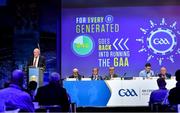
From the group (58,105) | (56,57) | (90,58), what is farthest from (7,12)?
(58,105)

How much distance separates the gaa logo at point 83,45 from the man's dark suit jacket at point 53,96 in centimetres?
742

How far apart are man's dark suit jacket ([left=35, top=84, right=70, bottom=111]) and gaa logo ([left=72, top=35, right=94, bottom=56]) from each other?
7.42m

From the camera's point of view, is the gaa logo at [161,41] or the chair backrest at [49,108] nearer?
the chair backrest at [49,108]

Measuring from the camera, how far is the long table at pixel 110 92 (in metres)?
11.8

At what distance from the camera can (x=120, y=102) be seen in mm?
11812

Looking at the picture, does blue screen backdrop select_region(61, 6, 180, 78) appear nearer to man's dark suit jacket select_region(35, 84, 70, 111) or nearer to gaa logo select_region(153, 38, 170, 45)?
gaa logo select_region(153, 38, 170, 45)

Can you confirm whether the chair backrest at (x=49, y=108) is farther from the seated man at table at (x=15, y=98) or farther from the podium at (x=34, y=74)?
the podium at (x=34, y=74)

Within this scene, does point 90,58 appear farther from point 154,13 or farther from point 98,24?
point 154,13

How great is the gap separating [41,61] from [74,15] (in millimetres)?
3736

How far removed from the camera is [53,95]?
8250mm

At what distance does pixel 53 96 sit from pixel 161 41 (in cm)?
811

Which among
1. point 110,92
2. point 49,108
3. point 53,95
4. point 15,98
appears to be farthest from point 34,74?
point 15,98

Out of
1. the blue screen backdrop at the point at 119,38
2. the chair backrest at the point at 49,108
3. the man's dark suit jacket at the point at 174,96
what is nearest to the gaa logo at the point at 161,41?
the blue screen backdrop at the point at 119,38

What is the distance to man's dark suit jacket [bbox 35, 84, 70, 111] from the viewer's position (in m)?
8.20
